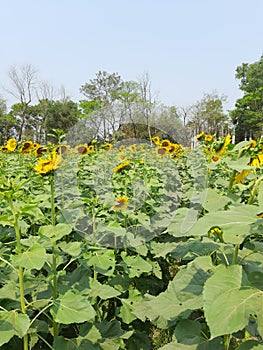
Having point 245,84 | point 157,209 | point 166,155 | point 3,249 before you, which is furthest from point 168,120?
point 245,84

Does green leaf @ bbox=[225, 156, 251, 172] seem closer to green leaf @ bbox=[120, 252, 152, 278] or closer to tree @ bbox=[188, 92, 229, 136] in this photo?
green leaf @ bbox=[120, 252, 152, 278]

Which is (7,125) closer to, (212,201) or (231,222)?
(212,201)

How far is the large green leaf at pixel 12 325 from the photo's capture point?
3.44 ft

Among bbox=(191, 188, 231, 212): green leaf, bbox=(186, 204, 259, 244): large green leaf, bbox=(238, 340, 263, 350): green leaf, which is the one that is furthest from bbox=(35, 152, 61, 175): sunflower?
bbox=(238, 340, 263, 350): green leaf

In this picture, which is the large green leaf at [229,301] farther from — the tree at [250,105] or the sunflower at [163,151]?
the tree at [250,105]

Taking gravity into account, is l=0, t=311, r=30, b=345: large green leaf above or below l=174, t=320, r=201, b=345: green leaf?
above

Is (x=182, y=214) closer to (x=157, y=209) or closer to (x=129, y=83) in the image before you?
(x=157, y=209)

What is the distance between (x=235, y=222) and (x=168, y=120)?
13529 millimetres

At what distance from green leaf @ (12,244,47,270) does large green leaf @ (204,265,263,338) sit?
54 centimetres

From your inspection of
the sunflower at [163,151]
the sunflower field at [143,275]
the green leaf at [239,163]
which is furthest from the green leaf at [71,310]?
the sunflower at [163,151]

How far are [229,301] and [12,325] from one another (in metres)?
0.69

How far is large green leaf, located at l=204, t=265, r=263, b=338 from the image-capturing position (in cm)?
78

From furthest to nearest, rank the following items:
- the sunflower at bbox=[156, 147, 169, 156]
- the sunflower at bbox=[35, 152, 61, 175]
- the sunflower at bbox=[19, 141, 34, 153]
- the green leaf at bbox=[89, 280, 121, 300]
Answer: the sunflower at bbox=[156, 147, 169, 156], the sunflower at bbox=[19, 141, 34, 153], the sunflower at bbox=[35, 152, 61, 175], the green leaf at bbox=[89, 280, 121, 300]

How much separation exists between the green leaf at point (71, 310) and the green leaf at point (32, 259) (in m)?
0.22
